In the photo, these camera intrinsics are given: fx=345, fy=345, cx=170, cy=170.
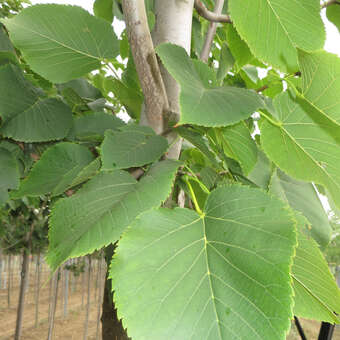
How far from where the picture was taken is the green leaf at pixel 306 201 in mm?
468

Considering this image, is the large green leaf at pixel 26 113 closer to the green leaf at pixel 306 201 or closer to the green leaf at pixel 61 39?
the green leaf at pixel 61 39

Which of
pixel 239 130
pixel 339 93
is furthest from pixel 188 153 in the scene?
pixel 339 93

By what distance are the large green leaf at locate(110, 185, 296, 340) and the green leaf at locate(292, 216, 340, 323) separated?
0.08 metres

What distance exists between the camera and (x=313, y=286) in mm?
338

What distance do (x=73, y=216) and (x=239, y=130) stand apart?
0.75ft

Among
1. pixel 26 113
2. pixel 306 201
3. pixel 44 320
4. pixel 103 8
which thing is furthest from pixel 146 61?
pixel 44 320

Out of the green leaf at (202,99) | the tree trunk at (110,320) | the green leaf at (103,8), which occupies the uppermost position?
the green leaf at (103,8)

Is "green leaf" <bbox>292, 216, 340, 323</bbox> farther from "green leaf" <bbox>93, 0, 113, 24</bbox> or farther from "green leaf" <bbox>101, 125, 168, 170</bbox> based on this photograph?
"green leaf" <bbox>93, 0, 113, 24</bbox>

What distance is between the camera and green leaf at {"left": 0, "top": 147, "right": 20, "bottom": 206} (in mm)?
430

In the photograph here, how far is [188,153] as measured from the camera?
59cm

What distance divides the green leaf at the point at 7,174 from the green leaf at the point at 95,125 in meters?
0.09

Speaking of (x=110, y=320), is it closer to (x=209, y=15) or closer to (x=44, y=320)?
(x=209, y=15)

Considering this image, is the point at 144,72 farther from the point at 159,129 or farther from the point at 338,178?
the point at 338,178

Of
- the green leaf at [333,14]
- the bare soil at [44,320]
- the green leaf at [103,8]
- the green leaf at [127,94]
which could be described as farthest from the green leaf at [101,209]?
the bare soil at [44,320]
